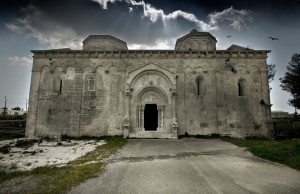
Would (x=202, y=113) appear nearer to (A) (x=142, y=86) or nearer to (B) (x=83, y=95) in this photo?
(A) (x=142, y=86)

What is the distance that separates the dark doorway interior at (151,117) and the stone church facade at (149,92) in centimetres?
123

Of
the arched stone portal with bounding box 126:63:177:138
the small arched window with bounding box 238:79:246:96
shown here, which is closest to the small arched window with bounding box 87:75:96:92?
the arched stone portal with bounding box 126:63:177:138

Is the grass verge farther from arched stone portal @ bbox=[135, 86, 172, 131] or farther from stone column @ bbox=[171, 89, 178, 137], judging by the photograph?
arched stone portal @ bbox=[135, 86, 172, 131]

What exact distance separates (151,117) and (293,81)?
2225cm

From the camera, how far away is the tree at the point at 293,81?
88.5 feet

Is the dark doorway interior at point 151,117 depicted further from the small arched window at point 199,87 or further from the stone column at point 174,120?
the small arched window at point 199,87

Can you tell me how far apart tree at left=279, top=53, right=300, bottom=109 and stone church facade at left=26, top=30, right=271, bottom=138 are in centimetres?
1270

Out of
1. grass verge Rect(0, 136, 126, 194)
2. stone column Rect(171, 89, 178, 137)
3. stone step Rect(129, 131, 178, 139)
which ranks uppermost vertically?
stone column Rect(171, 89, 178, 137)

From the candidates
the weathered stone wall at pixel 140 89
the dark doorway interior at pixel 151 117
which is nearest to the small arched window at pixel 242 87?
the weathered stone wall at pixel 140 89

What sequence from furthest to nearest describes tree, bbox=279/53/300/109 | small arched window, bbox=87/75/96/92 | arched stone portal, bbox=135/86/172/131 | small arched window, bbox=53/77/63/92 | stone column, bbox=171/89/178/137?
tree, bbox=279/53/300/109, small arched window, bbox=53/77/63/92, small arched window, bbox=87/75/96/92, arched stone portal, bbox=135/86/172/131, stone column, bbox=171/89/178/137

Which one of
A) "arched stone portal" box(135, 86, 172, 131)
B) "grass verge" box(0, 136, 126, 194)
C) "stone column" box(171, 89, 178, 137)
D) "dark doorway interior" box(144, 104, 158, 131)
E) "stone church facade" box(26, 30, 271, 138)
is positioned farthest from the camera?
"dark doorway interior" box(144, 104, 158, 131)

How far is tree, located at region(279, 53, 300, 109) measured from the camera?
27.0m

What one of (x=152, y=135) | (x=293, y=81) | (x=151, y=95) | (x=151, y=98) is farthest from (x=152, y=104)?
(x=293, y=81)

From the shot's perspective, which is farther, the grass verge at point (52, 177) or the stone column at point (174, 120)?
the stone column at point (174, 120)
